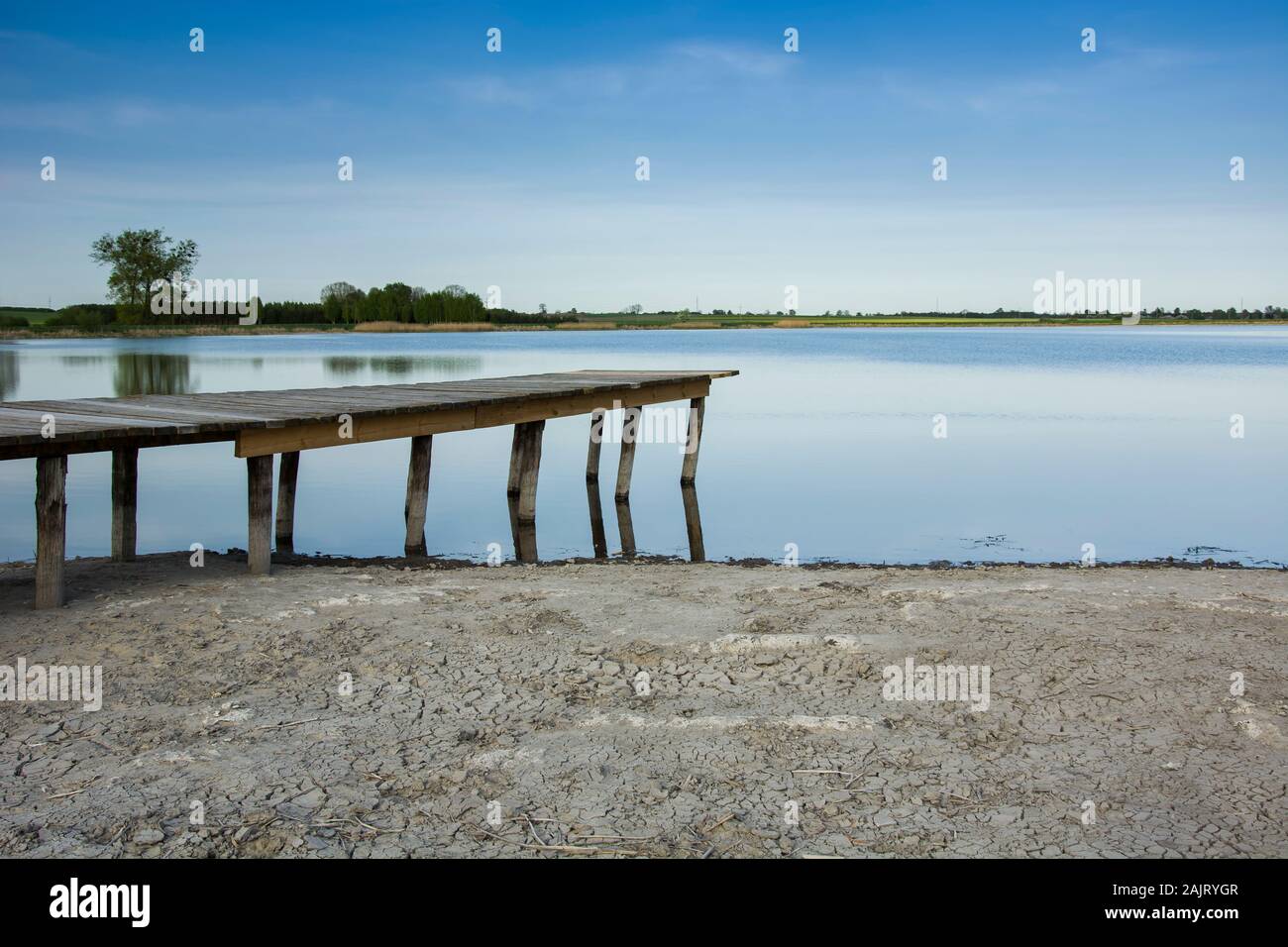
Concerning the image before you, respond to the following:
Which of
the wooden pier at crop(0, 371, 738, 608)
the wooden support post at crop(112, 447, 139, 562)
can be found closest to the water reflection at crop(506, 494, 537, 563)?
the wooden pier at crop(0, 371, 738, 608)

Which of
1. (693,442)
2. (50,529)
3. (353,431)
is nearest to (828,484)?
(693,442)

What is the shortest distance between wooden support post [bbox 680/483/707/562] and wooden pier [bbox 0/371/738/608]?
2.60 feet

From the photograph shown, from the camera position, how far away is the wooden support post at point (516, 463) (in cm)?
1348

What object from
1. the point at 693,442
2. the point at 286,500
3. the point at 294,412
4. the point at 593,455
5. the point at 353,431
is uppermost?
the point at 294,412

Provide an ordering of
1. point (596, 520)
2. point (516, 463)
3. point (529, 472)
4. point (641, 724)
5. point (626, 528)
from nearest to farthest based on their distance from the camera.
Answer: point (641, 724) < point (529, 472) < point (626, 528) < point (596, 520) < point (516, 463)

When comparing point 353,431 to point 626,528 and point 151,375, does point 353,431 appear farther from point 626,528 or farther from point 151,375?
point 151,375

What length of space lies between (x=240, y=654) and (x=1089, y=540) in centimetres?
1051

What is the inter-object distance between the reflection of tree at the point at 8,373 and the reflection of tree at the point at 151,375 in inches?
92.9

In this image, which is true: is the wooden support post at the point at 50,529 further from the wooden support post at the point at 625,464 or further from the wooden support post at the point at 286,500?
the wooden support post at the point at 625,464

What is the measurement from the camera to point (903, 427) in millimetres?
25094

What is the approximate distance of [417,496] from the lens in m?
11.7

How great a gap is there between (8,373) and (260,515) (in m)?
30.7
